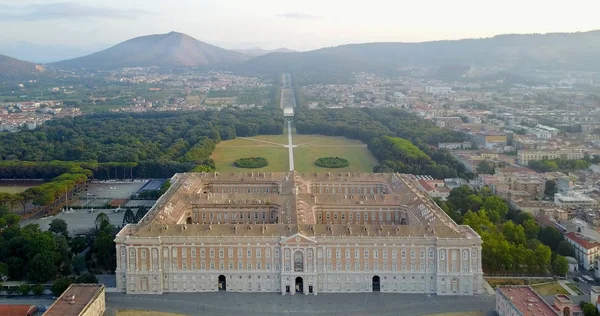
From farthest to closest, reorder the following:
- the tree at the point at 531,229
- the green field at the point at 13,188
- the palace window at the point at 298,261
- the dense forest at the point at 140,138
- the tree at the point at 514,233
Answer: the dense forest at the point at 140,138 → the green field at the point at 13,188 → the tree at the point at 531,229 → the tree at the point at 514,233 → the palace window at the point at 298,261

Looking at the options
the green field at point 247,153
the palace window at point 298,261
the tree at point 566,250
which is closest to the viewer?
the palace window at point 298,261

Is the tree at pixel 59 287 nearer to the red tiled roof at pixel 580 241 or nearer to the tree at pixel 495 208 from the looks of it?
the tree at pixel 495 208

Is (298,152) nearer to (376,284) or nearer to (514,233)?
(514,233)

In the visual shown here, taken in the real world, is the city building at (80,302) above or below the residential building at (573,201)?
below

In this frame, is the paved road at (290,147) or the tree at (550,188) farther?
the paved road at (290,147)

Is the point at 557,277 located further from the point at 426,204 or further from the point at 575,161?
the point at 575,161

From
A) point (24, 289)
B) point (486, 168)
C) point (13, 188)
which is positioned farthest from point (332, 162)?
point (24, 289)

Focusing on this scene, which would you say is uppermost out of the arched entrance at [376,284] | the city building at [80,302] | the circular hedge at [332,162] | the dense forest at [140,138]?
the dense forest at [140,138]

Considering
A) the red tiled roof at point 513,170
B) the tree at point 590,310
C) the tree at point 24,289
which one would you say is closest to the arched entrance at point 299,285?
the tree at point 590,310
